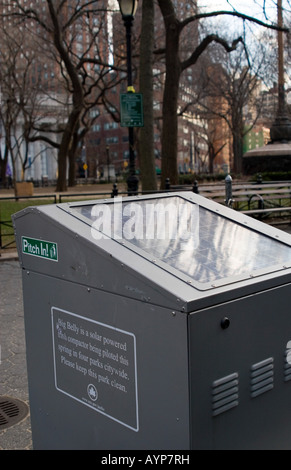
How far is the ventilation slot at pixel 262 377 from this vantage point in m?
2.19

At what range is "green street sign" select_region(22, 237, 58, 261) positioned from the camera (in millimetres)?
2530

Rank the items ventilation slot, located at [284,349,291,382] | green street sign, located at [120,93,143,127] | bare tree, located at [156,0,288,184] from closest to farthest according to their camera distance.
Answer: ventilation slot, located at [284,349,291,382] < green street sign, located at [120,93,143,127] < bare tree, located at [156,0,288,184]

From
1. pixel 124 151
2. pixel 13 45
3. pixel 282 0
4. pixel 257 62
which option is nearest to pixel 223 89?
pixel 257 62

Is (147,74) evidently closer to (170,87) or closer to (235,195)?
(170,87)

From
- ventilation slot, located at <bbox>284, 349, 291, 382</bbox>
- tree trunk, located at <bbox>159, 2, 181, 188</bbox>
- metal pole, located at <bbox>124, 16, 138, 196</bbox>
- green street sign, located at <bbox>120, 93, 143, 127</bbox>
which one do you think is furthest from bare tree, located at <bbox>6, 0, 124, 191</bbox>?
ventilation slot, located at <bbox>284, 349, 291, 382</bbox>

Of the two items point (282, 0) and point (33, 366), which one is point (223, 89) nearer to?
point (282, 0)

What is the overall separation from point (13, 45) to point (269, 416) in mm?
29199

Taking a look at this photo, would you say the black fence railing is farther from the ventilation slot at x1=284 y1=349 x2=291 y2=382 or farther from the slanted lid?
the ventilation slot at x1=284 y1=349 x2=291 y2=382

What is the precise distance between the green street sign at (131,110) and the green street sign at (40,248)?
401 inches

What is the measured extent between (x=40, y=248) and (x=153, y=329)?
0.86 meters

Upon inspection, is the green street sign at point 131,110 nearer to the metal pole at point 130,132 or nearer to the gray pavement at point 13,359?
the metal pole at point 130,132

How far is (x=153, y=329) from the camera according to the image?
2.06 m

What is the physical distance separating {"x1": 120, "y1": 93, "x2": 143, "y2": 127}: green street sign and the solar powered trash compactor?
1006 centimetres

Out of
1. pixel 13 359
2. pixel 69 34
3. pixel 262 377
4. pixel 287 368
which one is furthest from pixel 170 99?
pixel 69 34
